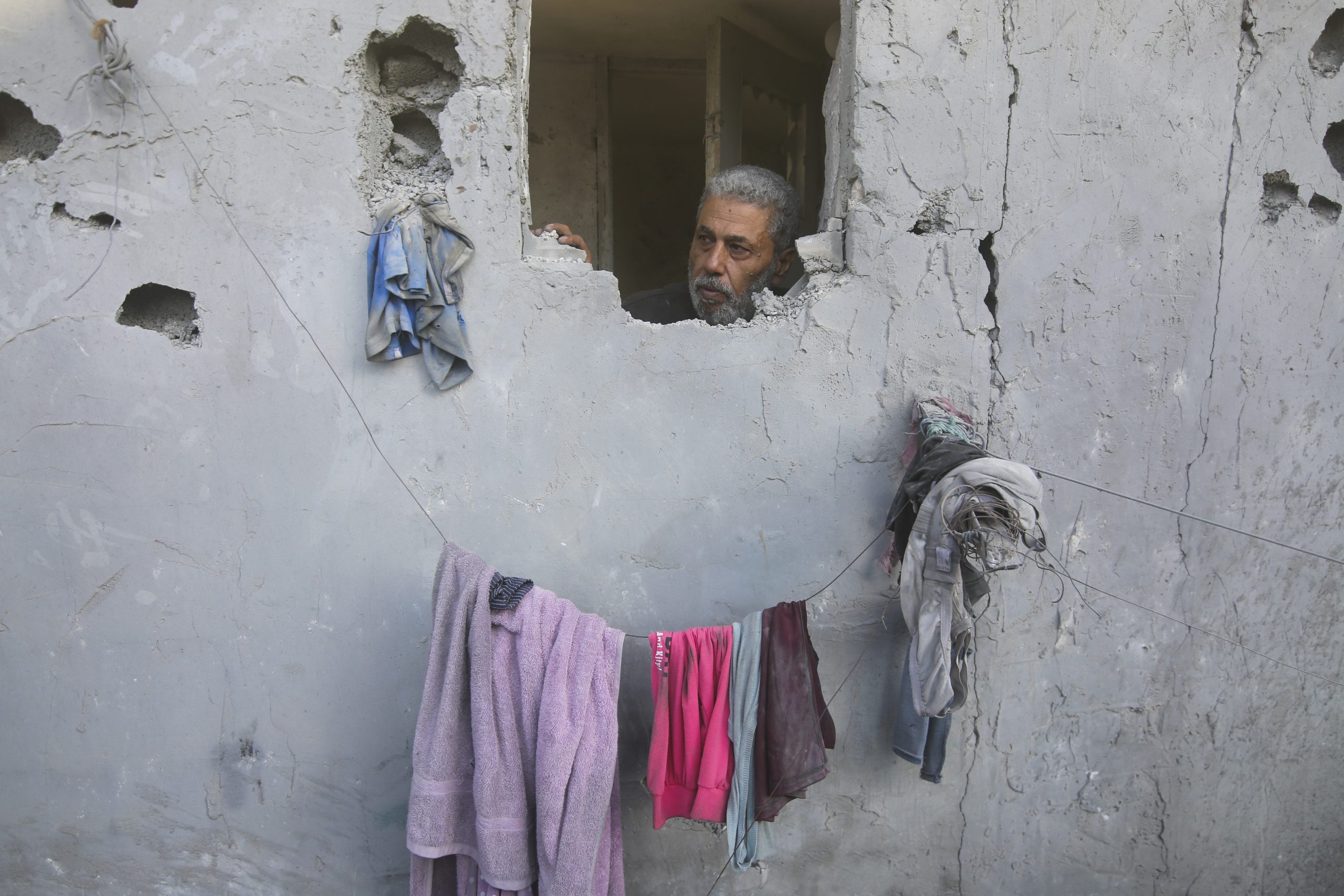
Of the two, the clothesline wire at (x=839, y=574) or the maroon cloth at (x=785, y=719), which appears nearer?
the maroon cloth at (x=785, y=719)

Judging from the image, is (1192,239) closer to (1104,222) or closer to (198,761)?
(1104,222)

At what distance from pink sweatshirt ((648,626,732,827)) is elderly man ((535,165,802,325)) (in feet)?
4.43

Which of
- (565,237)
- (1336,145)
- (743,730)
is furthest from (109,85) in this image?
(1336,145)

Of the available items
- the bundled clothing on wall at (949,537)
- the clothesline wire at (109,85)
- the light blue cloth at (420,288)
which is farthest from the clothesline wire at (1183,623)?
the clothesline wire at (109,85)

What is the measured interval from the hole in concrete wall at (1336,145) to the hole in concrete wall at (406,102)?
8.70 ft

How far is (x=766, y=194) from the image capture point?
3205mm

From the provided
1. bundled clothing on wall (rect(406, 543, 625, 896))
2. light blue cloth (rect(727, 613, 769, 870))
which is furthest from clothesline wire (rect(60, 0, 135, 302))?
light blue cloth (rect(727, 613, 769, 870))

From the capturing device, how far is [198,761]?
255 cm

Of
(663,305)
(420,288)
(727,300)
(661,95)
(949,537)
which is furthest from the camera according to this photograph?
(661,95)

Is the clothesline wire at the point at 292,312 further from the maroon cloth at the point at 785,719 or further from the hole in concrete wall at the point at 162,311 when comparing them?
the maroon cloth at the point at 785,719

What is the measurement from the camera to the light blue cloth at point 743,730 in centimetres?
221

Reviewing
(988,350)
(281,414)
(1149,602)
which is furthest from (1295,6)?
(281,414)

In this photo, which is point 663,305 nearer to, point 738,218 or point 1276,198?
point 738,218

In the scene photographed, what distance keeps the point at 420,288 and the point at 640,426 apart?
72 centimetres
